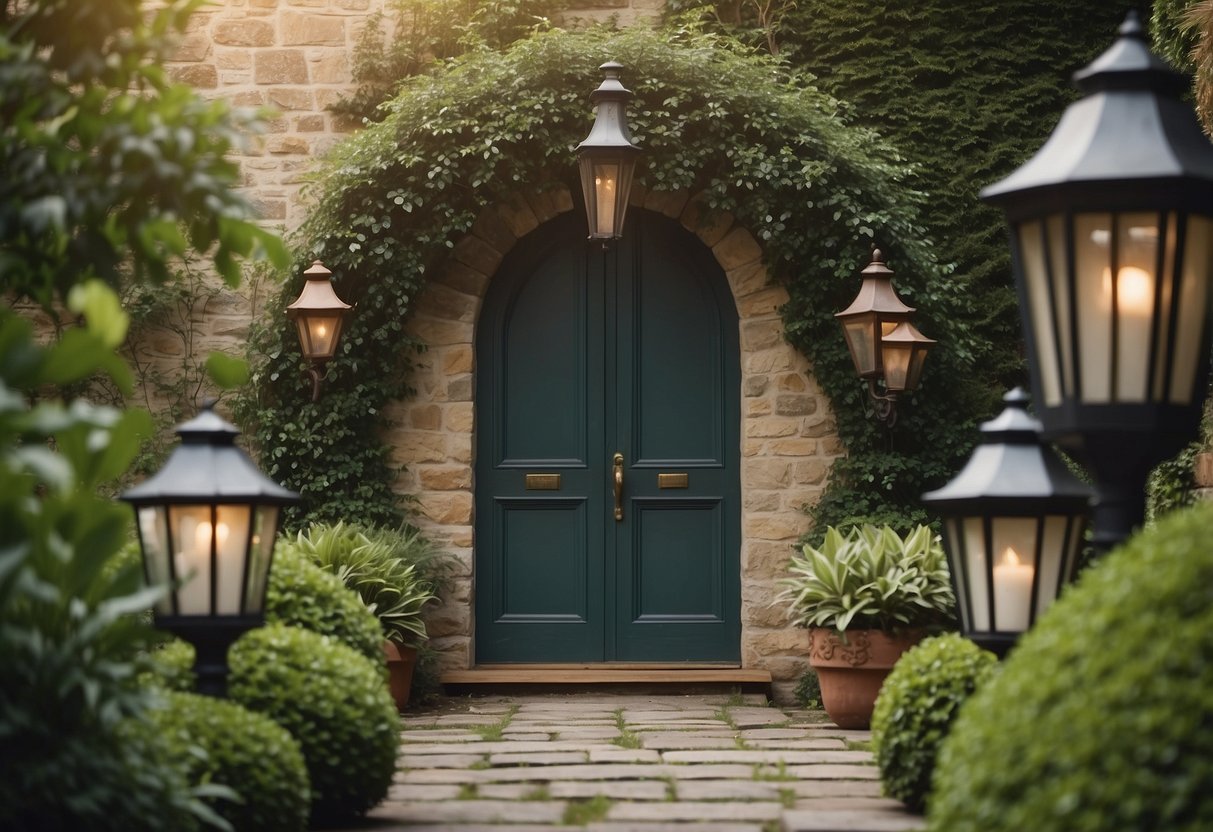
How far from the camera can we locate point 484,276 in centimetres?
816

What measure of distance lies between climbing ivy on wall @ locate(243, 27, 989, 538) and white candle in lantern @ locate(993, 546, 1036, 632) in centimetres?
369

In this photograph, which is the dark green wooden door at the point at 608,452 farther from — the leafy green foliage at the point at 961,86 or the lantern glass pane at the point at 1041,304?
the lantern glass pane at the point at 1041,304

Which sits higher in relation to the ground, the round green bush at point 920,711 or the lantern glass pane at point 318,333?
the lantern glass pane at point 318,333

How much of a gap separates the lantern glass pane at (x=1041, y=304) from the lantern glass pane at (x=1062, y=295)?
0.02 meters

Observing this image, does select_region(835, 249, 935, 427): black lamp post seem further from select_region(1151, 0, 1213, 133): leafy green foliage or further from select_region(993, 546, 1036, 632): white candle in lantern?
select_region(993, 546, 1036, 632): white candle in lantern

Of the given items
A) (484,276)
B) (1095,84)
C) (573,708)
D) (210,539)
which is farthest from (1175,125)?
(484,276)

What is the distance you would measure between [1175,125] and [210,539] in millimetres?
2621

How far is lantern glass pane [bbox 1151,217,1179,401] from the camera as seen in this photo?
125 inches

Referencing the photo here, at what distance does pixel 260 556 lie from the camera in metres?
3.86

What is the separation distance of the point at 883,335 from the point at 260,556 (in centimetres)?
433

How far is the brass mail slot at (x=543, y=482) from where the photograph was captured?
8219 mm

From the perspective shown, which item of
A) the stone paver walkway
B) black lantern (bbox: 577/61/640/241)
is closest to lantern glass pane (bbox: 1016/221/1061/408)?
the stone paver walkway

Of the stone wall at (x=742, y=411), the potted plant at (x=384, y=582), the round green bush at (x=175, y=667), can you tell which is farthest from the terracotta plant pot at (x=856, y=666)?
the round green bush at (x=175, y=667)

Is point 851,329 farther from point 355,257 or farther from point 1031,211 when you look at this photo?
point 1031,211
